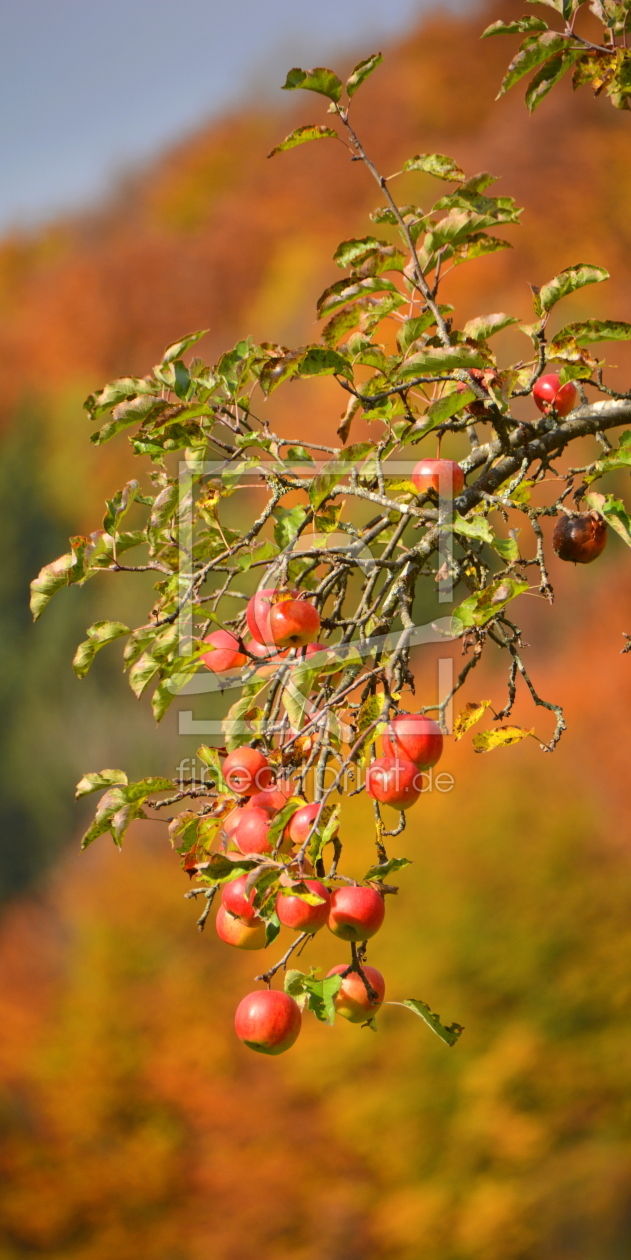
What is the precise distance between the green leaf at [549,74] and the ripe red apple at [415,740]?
2.15 feet

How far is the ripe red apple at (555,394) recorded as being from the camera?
3.61 feet

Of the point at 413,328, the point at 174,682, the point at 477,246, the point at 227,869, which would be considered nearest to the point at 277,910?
the point at 227,869

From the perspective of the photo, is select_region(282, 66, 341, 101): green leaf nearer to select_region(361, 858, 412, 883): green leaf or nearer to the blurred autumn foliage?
select_region(361, 858, 412, 883): green leaf

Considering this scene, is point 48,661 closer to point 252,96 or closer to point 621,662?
point 621,662

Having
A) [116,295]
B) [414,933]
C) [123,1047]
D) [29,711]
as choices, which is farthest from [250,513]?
[116,295]

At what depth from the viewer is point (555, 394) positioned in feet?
3.60

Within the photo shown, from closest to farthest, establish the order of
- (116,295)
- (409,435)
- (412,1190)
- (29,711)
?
1. (409,435)
2. (412,1190)
3. (29,711)
4. (116,295)

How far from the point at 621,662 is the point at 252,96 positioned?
30.3 ft

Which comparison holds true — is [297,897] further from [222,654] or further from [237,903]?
[222,654]

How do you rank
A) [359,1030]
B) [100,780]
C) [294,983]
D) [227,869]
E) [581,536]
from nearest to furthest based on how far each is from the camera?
[227,869] < [294,983] < [100,780] < [581,536] < [359,1030]

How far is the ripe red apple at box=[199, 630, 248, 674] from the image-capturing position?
3.24ft

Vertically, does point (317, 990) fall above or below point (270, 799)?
below

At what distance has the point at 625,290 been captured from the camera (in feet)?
30.6

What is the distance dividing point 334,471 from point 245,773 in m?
0.27
